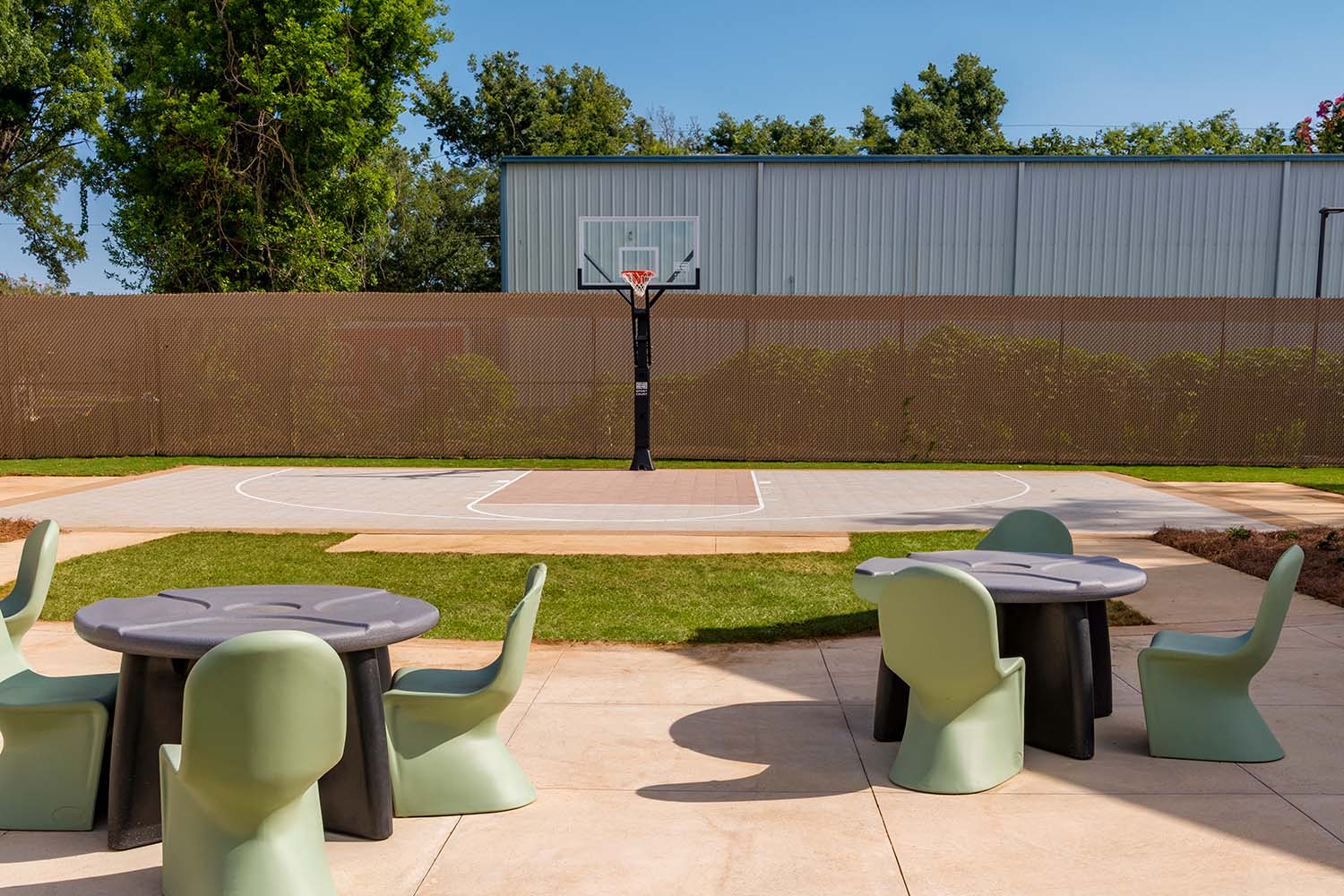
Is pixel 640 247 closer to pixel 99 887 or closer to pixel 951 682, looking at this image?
pixel 951 682

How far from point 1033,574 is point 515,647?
2.60m

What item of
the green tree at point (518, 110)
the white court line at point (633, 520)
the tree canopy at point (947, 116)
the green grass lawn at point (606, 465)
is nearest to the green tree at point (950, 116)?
the tree canopy at point (947, 116)

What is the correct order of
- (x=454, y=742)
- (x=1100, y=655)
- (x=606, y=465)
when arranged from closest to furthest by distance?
1. (x=454, y=742)
2. (x=1100, y=655)
3. (x=606, y=465)

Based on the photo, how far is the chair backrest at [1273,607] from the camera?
205 inches

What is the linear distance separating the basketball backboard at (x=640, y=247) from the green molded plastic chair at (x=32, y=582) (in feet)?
57.1

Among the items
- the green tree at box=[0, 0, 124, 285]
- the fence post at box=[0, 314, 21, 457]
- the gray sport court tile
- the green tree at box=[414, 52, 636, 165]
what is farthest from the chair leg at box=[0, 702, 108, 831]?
the green tree at box=[414, 52, 636, 165]

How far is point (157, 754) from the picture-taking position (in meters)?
4.44

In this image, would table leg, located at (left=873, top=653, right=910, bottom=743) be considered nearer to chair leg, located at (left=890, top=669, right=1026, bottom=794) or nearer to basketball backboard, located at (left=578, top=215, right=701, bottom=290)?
chair leg, located at (left=890, top=669, right=1026, bottom=794)

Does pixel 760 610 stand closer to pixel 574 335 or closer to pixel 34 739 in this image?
pixel 34 739

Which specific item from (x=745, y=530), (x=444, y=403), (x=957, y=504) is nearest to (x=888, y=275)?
(x=444, y=403)

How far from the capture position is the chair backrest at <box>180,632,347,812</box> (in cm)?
344

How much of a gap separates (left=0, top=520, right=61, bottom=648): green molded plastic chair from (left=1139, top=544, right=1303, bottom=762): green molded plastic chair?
17.1ft

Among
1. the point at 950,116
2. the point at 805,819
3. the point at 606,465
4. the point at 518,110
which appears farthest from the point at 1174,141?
the point at 805,819

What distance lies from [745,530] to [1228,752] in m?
7.14
